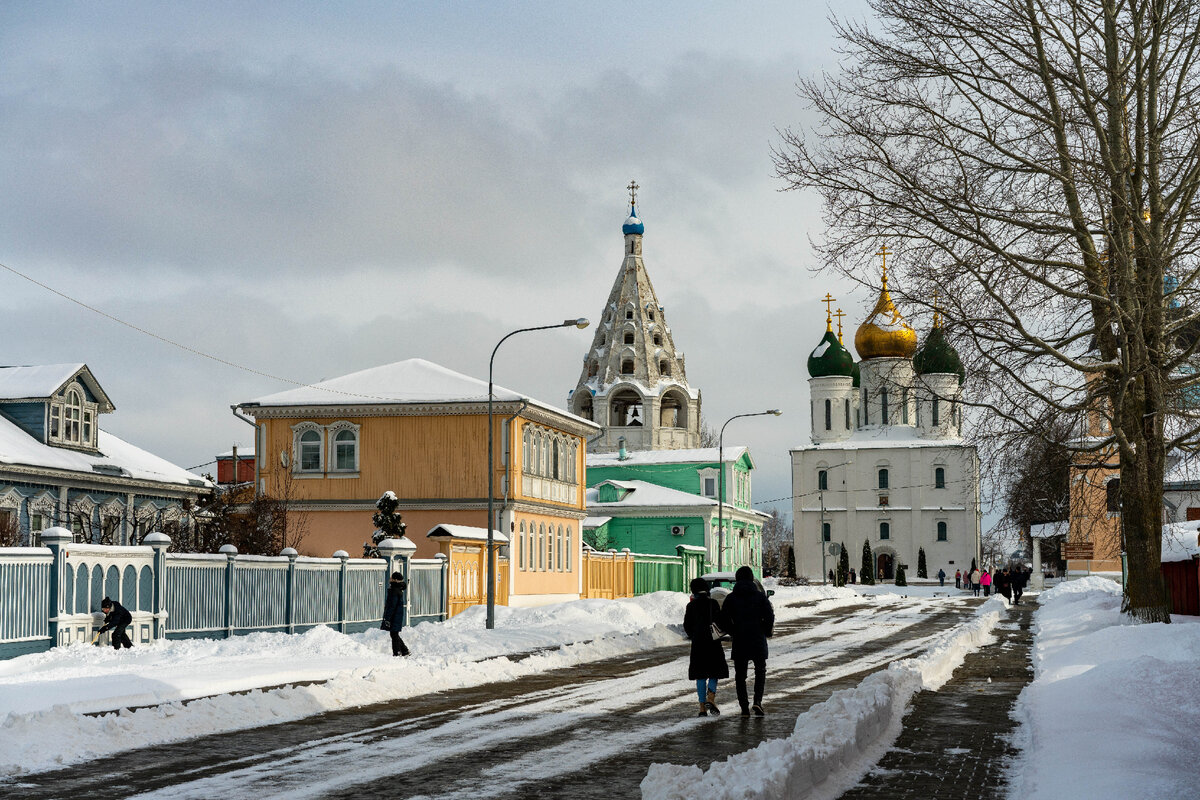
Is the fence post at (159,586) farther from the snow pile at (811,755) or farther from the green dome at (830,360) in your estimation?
the green dome at (830,360)

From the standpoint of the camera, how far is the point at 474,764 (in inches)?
443

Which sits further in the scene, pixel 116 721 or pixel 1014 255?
pixel 1014 255

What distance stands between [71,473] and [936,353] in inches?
908

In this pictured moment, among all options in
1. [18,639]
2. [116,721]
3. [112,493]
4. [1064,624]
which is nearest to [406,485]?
[112,493]

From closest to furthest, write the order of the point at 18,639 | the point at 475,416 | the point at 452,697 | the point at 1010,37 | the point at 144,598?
the point at 452,697 < the point at 18,639 < the point at 144,598 < the point at 1010,37 < the point at 475,416

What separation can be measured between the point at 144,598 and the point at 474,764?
12.2m

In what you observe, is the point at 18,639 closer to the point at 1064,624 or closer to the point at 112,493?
the point at 112,493

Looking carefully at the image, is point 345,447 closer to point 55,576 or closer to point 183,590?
point 183,590

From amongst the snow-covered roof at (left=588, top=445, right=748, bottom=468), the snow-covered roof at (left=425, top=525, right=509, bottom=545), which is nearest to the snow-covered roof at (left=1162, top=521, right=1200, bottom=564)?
the snow-covered roof at (left=425, top=525, right=509, bottom=545)

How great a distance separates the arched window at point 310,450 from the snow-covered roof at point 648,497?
88.3 feet

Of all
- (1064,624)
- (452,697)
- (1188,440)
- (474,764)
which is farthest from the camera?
(1064,624)

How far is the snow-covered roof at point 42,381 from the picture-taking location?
36.7m

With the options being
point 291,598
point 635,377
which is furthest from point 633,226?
point 291,598

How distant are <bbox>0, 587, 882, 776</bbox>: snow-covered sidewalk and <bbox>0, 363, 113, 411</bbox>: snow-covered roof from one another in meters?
14.5
